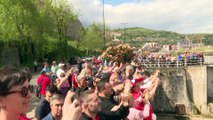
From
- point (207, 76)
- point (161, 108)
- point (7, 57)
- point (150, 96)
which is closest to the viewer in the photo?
point (150, 96)

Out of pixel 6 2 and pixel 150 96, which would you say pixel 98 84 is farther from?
pixel 6 2

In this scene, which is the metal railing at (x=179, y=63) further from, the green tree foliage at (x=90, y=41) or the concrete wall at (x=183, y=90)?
the green tree foliage at (x=90, y=41)

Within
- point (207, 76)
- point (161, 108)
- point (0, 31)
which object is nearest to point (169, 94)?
point (161, 108)

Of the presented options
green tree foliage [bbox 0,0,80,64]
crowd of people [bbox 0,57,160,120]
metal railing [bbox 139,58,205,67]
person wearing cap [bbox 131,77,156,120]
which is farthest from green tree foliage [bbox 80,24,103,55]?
person wearing cap [bbox 131,77,156,120]

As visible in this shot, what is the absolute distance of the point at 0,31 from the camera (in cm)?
3438

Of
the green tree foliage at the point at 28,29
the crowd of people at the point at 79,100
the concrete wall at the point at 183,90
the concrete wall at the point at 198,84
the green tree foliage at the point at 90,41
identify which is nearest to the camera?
the crowd of people at the point at 79,100

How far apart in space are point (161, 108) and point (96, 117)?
27.8 metres

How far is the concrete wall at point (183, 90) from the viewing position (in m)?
31.6

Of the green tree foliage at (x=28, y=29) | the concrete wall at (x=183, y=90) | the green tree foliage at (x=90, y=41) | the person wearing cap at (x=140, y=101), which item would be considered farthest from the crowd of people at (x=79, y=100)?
the green tree foliage at (x=90, y=41)

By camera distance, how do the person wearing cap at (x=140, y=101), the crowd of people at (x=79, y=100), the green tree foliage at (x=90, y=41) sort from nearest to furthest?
1. the crowd of people at (x=79, y=100)
2. the person wearing cap at (x=140, y=101)
3. the green tree foliage at (x=90, y=41)

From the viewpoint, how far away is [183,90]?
3183 cm

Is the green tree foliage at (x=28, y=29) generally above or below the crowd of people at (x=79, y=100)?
above

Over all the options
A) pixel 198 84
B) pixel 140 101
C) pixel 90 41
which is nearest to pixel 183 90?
pixel 198 84

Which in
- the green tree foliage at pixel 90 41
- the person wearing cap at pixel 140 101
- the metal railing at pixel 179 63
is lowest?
the metal railing at pixel 179 63
